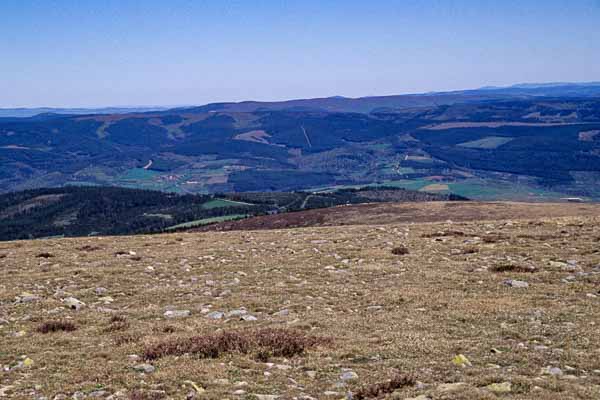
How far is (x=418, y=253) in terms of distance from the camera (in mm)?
24453

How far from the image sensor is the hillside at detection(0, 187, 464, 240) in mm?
124125

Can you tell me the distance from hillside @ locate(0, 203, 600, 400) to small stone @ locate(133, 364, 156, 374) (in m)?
0.05

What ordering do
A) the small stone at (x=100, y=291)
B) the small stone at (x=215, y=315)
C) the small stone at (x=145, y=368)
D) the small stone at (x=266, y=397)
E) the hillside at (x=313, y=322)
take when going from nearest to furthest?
the small stone at (x=266, y=397) → the hillside at (x=313, y=322) → the small stone at (x=145, y=368) → the small stone at (x=215, y=315) → the small stone at (x=100, y=291)

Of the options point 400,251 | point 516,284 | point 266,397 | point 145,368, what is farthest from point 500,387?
point 400,251

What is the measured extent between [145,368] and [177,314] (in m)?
4.55

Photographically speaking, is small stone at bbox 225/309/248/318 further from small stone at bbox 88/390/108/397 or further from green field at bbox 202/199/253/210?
green field at bbox 202/199/253/210

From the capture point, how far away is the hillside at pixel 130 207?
407ft

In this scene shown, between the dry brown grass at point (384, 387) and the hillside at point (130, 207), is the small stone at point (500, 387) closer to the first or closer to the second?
the dry brown grass at point (384, 387)

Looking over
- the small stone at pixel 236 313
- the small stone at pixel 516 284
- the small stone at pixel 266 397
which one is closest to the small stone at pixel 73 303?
the small stone at pixel 236 313

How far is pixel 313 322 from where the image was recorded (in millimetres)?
14484

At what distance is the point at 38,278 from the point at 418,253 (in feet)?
49.4

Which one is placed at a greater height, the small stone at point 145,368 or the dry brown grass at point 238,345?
the small stone at point 145,368

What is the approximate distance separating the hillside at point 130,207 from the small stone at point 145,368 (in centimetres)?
9620

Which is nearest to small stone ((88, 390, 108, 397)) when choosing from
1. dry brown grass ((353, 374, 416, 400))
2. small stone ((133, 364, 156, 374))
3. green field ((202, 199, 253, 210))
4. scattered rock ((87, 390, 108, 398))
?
scattered rock ((87, 390, 108, 398))
